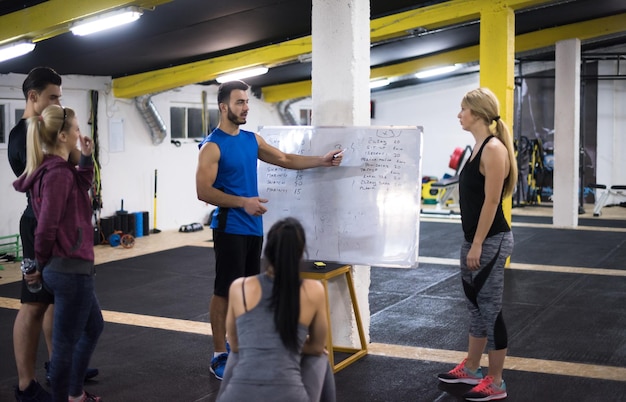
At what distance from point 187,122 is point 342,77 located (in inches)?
286

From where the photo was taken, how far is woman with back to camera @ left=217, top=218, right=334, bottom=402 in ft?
7.27

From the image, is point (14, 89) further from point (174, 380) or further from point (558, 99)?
point (558, 99)

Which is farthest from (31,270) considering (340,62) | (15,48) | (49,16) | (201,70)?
(201,70)

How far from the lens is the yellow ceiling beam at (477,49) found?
10.7 metres

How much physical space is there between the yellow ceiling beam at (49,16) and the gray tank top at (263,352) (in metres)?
3.76

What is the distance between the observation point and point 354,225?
14.2ft

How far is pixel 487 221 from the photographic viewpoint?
3541mm

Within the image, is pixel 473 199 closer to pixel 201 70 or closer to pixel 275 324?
pixel 275 324

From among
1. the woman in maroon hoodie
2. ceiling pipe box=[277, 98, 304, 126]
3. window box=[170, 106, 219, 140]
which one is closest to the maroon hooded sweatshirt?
the woman in maroon hoodie

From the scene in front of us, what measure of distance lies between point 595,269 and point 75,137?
5.82 metres

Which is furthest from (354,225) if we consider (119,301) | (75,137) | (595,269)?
(595,269)

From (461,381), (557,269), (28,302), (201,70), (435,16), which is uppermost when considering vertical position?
(435,16)

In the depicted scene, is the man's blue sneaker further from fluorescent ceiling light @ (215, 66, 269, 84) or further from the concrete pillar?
fluorescent ceiling light @ (215, 66, 269, 84)

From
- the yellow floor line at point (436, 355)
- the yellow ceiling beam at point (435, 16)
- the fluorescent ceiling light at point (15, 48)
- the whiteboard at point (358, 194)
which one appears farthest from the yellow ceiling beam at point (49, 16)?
the yellow ceiling beam at point (435, 16)
